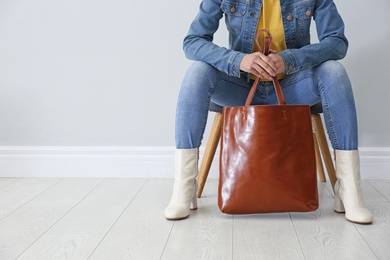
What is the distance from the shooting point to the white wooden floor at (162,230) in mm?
1149

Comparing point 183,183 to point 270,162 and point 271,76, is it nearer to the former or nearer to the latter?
point 270,162

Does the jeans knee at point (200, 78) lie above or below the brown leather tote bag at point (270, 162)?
above

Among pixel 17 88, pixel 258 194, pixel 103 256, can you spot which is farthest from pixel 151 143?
pixel 103 256

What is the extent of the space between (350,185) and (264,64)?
408 mm

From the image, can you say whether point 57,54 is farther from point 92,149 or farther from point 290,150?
point 290,150

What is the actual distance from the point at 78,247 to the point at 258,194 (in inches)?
18.8

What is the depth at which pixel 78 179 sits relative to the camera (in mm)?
1955

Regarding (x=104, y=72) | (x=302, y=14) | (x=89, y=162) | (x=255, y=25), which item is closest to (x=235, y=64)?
(x=255, y=25)

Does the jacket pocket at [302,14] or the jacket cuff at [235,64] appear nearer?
the jacket cuff at [235,64]

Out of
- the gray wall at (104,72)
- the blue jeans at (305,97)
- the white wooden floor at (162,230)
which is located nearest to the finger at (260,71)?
the blue jeans at (305,97)

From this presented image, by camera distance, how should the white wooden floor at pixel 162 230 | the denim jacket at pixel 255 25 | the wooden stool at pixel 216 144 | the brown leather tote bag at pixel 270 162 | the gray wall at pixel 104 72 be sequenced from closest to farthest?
the white wooden floor at pixel 162 230
the brown leather tote bag at pixel 270 162
the denim jacket at pixel 255 25
the wooden stool at pixel 216 144
the gray wall at pixel 104 72

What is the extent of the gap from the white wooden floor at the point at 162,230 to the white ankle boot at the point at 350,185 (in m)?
0.04

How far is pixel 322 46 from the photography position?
56.3 inches

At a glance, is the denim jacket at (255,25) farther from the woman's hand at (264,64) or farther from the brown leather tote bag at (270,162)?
the brown leather tote bag at (270,162)
